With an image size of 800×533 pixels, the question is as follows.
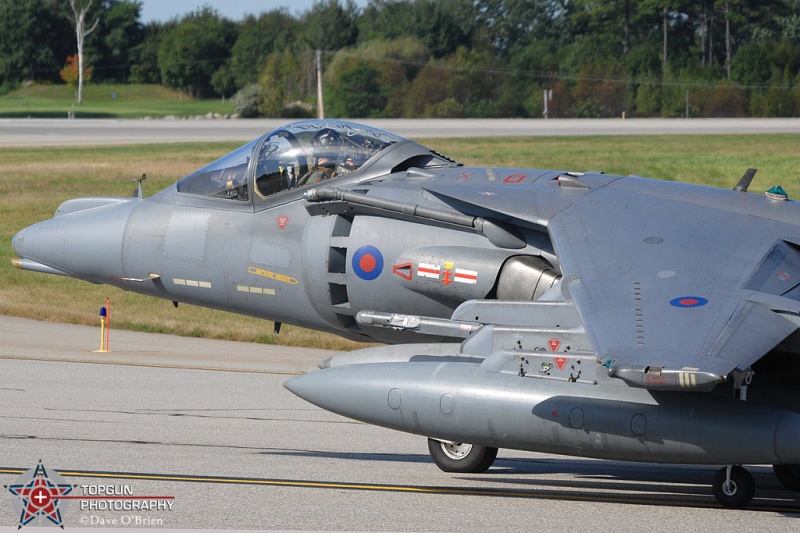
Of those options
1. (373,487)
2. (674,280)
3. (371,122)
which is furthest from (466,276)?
(371,122)

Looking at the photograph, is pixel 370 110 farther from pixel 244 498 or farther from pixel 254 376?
pixel 244 498

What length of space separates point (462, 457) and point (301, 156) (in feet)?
11.2

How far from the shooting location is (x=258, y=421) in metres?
13.1

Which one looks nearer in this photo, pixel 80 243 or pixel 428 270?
pixel 428 270

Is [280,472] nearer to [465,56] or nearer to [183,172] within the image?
[183,172]

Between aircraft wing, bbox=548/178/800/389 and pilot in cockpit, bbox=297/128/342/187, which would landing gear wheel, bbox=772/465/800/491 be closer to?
aircraft wing, bbox=548/178/800/389

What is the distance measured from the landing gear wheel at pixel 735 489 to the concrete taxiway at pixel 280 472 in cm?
9

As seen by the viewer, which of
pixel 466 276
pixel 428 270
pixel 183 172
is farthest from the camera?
pixel 183 172

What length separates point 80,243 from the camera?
12.1 metres

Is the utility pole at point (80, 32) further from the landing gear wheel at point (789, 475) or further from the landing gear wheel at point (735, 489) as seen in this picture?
the landing gear wheel at point (735, 489)

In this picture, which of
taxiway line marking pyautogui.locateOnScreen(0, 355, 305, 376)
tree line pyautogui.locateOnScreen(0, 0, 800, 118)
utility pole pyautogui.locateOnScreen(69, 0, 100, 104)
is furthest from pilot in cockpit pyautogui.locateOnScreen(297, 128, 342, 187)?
utility pole pyautogui.locateOnScreen(69, 0, 100, 104)

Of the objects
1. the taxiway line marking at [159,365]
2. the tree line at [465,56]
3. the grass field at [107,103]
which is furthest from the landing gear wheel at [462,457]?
the grass field at [107,103]

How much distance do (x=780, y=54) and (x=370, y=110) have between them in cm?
3045

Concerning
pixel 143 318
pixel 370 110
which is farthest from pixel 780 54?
pixel 143 318
